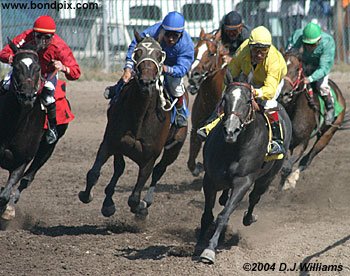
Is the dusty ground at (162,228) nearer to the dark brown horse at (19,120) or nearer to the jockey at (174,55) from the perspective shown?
A: the dark brown horse at (19,120)

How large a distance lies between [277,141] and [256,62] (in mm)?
859

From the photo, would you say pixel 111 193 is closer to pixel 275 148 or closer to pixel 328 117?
pixel 275 148

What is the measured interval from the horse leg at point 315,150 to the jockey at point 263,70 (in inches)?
140

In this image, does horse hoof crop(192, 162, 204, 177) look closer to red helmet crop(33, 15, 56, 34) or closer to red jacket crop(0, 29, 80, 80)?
red jacket crop(0, 29, 80, 80)

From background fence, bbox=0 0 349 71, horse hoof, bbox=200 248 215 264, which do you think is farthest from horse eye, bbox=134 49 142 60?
background fence, bbox=0 0 349 71

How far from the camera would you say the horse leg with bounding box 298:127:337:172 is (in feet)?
44.8

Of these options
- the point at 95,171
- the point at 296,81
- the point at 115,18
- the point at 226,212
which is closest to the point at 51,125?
the point at 95,171

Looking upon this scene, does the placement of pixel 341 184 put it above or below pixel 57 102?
below

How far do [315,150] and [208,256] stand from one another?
5.60 m

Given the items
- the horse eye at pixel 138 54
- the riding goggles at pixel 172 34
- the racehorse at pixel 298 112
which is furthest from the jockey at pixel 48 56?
the racehorse at pixel 298 112

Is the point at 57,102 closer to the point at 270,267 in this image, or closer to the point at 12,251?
the point at 12,251

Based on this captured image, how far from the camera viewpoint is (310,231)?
1020 cm

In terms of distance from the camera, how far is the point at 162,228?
10.7m

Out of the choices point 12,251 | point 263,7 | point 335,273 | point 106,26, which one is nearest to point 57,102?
point 12,251
